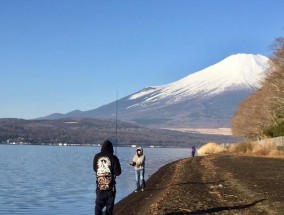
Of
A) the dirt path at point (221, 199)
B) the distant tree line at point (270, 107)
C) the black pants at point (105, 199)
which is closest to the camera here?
the black pants at point (105, 199)

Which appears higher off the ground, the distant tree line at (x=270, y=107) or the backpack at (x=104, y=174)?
the distant tree line at (x=270, y=107)

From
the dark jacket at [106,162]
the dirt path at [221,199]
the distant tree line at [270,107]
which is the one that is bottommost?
the dirt path at [221,199]

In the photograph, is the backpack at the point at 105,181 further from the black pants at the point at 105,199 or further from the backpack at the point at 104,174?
the black pants at the point at 105,199

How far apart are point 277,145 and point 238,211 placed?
1615 inches

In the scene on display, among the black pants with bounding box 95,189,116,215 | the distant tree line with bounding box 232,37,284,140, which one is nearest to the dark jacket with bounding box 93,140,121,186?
the black pants with bounding box 95,189,116,215

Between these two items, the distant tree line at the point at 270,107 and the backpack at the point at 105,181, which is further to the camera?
the distant tree line at the point at 270,107

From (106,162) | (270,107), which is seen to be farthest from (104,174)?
(270,107)

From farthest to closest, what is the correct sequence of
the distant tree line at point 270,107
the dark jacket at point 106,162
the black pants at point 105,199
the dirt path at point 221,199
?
the distant tree line at point 270,107 < the dirt path at point 221,199 < the black pants at point 105,199 < the dark jacket at point 106,162

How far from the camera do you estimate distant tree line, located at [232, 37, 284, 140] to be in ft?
196

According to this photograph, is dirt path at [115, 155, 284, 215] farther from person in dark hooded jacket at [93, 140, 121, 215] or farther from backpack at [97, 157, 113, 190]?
backpack at [97, 157, 113, 190]

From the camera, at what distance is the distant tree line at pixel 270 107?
5959 centimetres

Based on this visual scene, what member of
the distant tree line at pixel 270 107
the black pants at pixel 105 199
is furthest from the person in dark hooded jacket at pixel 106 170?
the distant tree line at pixel 270 107

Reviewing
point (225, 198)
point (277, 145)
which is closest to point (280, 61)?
point (277, 145)

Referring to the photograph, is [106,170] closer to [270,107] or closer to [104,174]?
[104,174]
